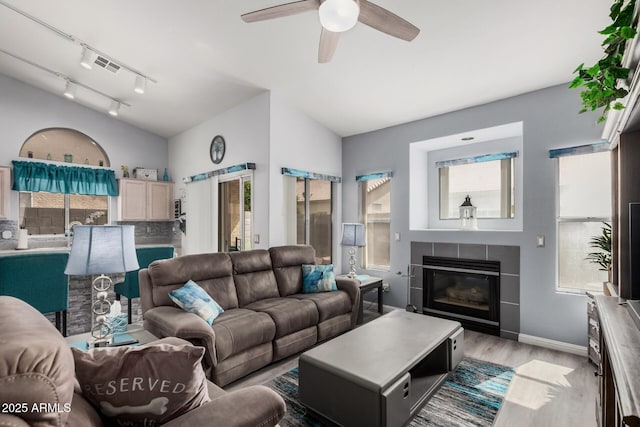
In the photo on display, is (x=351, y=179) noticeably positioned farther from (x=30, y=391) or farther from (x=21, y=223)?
(x=21, y=223)

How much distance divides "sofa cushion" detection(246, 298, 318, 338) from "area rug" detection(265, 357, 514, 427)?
38 cm

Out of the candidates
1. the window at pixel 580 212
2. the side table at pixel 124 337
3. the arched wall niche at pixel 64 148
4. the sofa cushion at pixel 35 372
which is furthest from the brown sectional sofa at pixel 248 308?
the arched wall niche at pixel 64 148

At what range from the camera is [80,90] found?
16.0 ft

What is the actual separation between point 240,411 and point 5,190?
577 cm

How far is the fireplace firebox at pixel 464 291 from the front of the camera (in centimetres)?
374

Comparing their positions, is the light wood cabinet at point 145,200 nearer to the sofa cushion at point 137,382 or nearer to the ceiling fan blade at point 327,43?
the ceiling fan blade at point 327,43

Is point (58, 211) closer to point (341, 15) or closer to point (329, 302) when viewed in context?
point (329, 302)

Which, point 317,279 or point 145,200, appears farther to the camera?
point 145,200

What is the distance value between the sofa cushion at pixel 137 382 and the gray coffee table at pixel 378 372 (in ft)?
3.52

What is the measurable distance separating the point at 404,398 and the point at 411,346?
445mm

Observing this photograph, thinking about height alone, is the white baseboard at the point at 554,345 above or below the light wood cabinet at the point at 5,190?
below

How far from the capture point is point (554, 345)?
3.25 m

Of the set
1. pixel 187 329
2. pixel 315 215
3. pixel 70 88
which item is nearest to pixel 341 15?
pixel 187 329

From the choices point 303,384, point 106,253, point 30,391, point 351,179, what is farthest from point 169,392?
point 351,179
